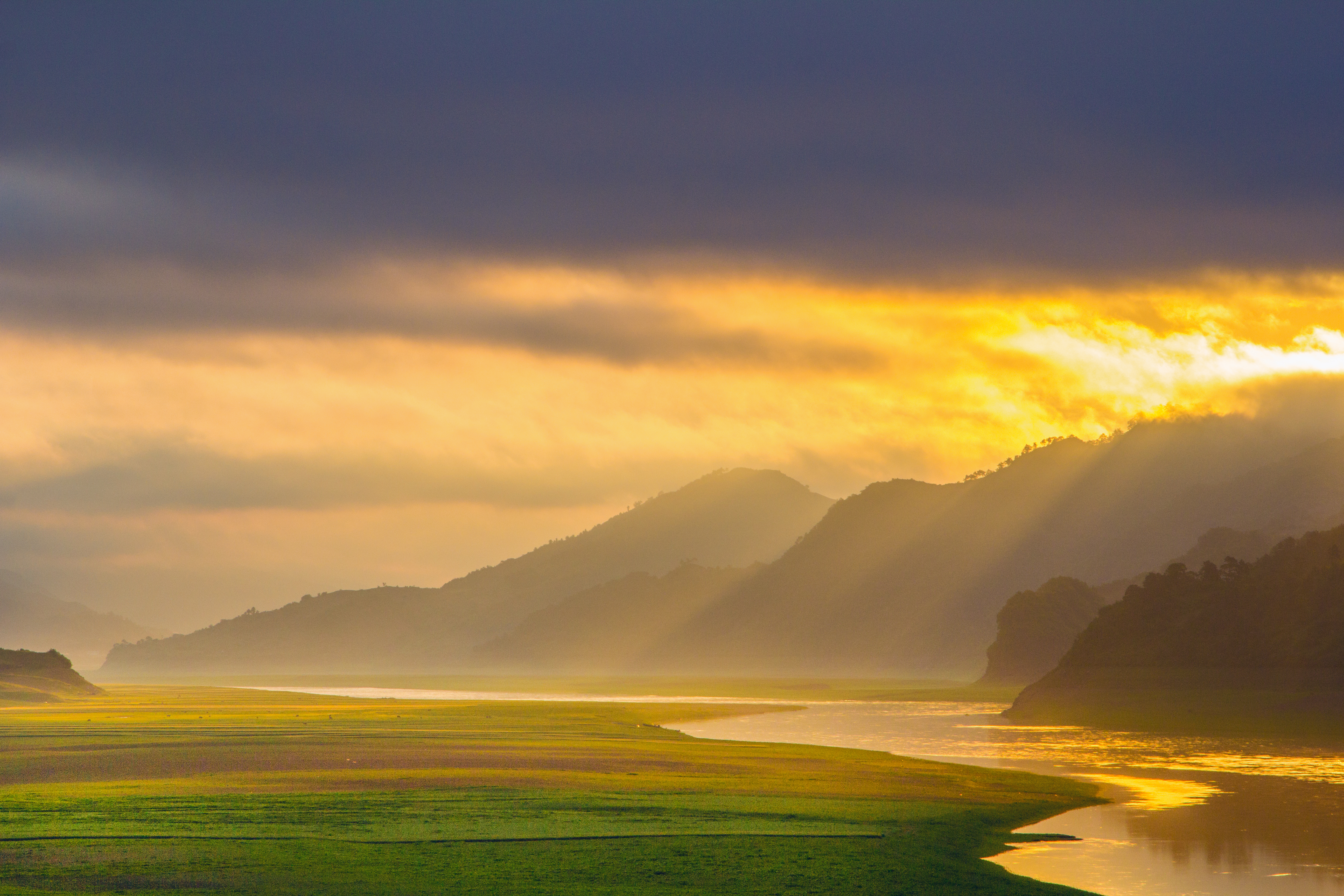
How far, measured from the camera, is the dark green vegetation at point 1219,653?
12088 cm

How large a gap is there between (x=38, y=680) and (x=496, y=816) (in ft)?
448

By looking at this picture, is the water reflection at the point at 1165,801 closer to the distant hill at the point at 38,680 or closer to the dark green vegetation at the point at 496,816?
the dark green vegetation at the point at 496,816

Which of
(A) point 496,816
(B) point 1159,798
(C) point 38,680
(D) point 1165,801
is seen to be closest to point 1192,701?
(B) point 1159,798

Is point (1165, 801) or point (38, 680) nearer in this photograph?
point (1165, 801)

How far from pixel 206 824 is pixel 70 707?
104644 millimetres

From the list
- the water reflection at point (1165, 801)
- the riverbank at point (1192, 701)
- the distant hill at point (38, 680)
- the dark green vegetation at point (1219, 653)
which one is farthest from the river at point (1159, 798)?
the distant hill at point (38, 680)

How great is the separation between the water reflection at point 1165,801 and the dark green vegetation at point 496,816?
2.56 m

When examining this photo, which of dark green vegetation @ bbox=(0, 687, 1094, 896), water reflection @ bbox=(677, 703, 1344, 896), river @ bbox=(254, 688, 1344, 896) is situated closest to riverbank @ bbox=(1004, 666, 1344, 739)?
river @ bbox=(254, 688, 1344, 896)

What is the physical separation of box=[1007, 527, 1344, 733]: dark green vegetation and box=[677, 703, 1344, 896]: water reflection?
57.0ft

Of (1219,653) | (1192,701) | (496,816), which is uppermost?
(1219,653)

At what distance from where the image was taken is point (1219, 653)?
137 m

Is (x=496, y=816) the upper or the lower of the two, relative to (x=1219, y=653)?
lower

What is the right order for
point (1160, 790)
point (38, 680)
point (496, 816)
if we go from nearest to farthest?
point (496, 816)
point (1160, 790)
point (38, 680)

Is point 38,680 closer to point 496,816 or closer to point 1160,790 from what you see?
point 496,816
